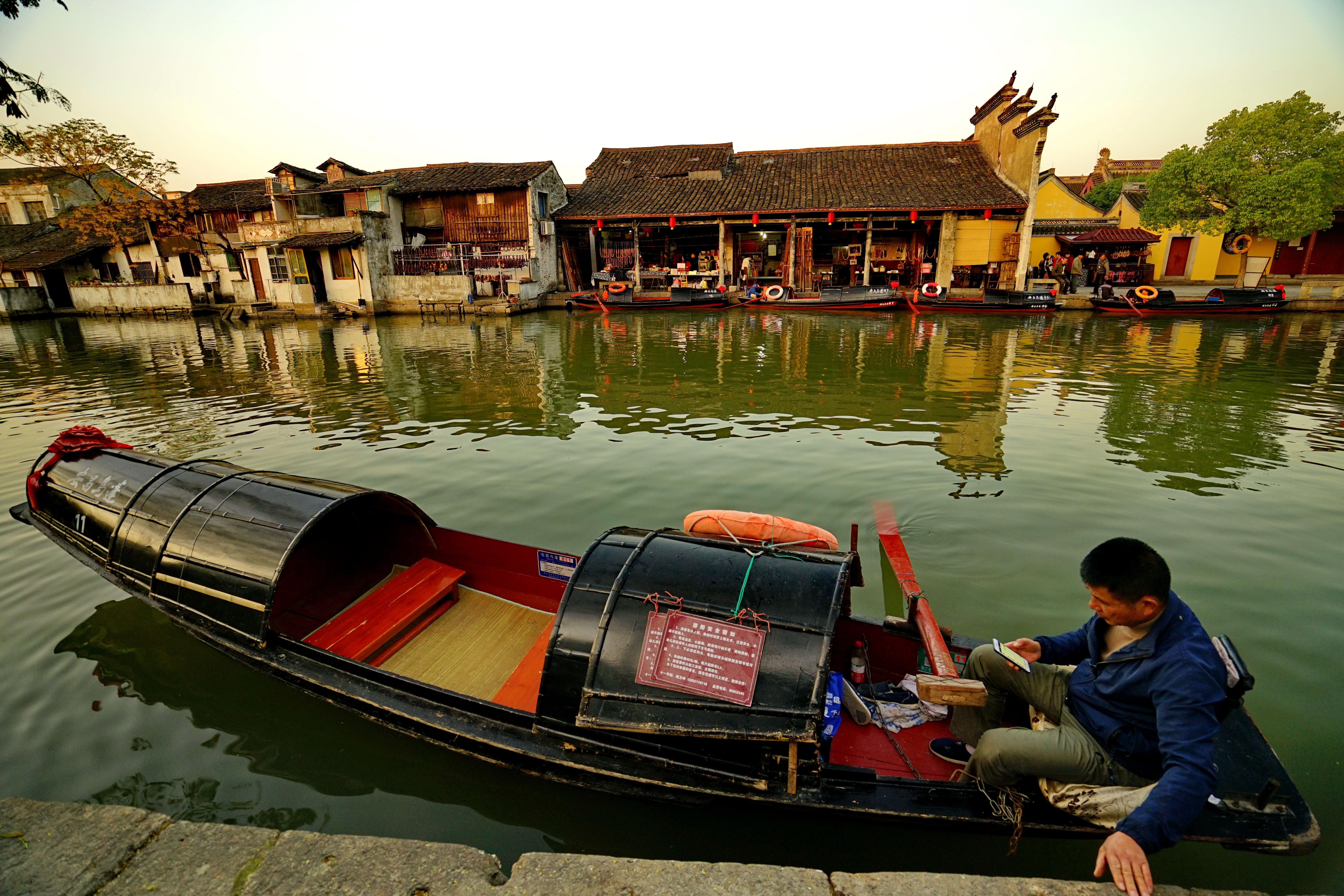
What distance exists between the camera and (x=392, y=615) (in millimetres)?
5160

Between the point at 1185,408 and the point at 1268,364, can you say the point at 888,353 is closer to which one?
the point at 1185,408

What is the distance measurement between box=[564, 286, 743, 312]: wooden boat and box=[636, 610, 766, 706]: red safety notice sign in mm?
26303

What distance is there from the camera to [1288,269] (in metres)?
32.5

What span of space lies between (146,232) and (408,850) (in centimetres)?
4764

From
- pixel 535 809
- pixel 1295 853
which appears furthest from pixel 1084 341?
pixel 535 809

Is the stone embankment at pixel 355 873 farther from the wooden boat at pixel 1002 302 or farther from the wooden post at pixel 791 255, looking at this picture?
the wooden post at pixel 791 255

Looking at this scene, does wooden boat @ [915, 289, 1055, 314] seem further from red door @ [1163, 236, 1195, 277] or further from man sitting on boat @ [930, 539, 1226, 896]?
man sitting on boat @ [930, 539, 1226, 896]

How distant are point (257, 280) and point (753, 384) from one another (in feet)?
108

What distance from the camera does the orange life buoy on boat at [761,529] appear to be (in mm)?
4051

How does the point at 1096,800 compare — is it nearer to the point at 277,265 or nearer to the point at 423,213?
the point at 423,213

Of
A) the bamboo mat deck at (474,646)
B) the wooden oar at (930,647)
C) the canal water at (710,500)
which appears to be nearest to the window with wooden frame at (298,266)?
the canal water at (710,500)

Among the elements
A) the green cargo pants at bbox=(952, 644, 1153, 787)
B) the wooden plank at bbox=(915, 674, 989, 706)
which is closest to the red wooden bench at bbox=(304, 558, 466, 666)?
the wooden plank at bbox=(915, 674, 989, 706)

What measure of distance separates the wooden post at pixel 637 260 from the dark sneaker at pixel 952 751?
29492 millimetres

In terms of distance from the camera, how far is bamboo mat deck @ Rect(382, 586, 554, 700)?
4820mm
